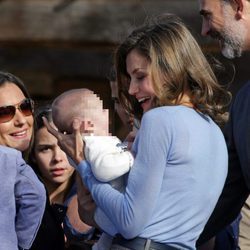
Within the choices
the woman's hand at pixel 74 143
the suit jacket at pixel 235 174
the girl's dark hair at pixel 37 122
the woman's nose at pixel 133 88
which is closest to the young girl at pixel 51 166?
the girl's dark hair at pixel 37 122

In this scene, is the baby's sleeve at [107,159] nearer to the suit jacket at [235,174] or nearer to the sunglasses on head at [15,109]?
the suit jacket at [235,174]

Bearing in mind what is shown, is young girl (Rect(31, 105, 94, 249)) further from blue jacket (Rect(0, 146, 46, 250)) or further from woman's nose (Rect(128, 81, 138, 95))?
woman's nose (Rect(128, 81, 138, 95))

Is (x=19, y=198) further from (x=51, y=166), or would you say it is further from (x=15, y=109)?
(x=51, y=166)

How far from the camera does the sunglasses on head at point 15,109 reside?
4.46 meters

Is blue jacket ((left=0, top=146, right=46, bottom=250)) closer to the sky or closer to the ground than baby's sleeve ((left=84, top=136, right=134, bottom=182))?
closer to the ground

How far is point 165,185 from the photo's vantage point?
343cm

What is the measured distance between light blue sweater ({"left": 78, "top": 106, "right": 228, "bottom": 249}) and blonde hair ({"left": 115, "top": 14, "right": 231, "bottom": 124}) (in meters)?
0.09

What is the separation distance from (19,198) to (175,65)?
888mm

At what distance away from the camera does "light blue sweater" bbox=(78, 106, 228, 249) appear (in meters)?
3.39

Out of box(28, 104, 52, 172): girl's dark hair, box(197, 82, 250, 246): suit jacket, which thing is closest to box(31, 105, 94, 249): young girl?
box(28, 104, 52, 172): girl's dark hair

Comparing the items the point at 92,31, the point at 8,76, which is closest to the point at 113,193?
the point at 8,76

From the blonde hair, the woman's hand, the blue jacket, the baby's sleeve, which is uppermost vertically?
the blonde hair

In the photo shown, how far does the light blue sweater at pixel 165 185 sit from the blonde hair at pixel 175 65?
0.30 ft

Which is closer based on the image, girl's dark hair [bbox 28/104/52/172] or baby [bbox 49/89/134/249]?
baby [bbox 49/89/134/249]
